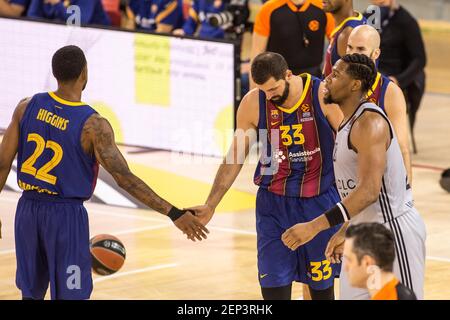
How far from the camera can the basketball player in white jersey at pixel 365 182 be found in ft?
25.3

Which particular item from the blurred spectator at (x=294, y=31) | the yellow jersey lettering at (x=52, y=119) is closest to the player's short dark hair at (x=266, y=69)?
the yellow jersey lettering at (x=52, y=119)

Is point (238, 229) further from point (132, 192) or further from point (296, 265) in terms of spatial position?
point (132, 192)

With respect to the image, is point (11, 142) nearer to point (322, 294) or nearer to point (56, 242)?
point (56, 242)

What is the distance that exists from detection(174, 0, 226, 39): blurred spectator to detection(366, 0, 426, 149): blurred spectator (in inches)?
139

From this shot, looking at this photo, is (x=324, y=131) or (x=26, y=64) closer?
(x=324, y=131)

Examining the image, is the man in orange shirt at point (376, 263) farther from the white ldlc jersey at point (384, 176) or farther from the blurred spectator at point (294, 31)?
the blurred spectator at point (294, 31)

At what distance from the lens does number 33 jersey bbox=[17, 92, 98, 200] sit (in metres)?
8.22

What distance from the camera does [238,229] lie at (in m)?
12.9

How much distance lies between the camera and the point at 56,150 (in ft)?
27.1

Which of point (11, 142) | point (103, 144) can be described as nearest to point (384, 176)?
point (103, 144)

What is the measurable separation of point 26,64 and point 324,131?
7864mm

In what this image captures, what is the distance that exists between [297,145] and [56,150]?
70.1 inches

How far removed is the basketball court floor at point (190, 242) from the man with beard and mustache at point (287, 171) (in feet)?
4.89

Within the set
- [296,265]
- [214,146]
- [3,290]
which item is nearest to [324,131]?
[296,265]
